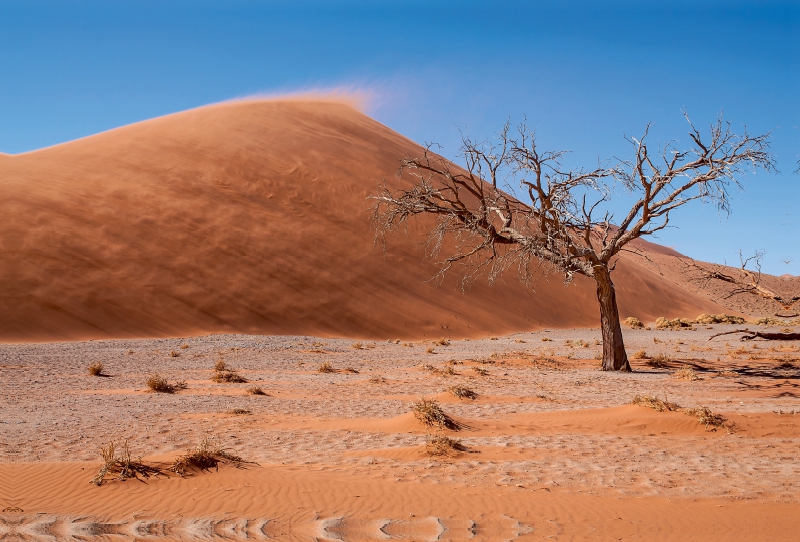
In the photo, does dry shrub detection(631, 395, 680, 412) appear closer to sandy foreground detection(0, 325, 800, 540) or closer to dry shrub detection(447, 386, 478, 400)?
sandy foreground detection(0, 325, 800, 540)

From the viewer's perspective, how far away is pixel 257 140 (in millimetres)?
43094

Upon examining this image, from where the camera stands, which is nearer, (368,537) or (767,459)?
(368,537)

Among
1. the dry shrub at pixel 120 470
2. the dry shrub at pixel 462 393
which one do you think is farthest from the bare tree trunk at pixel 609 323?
the dry shrub at pixel 120 470

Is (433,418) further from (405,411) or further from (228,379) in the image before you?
(228,379)

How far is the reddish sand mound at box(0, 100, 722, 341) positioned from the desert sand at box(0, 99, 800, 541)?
5.3 inches

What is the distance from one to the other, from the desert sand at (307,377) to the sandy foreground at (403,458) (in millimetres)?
40

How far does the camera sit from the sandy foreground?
490 cm

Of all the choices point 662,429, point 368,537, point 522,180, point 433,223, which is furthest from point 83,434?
point 433,223

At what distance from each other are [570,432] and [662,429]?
132cm

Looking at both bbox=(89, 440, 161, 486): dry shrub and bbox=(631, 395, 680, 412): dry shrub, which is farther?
bbox=(631, 395, 680, 412): dry shrub

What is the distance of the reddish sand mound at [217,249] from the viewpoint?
2784cm

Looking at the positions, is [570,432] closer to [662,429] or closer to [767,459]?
[662,429]

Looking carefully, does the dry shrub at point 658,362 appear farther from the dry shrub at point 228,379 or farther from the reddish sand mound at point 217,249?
the reddish sand mound at point 217,249

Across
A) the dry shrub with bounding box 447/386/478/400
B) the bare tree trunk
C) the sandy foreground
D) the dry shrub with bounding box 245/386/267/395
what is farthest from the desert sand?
the bare tree trunk
